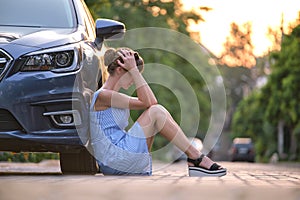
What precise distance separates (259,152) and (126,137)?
142 feet

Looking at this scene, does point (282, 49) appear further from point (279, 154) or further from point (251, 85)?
point (251, 85)

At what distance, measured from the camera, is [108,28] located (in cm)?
751

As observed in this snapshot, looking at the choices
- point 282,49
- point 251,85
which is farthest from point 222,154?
point 282,49

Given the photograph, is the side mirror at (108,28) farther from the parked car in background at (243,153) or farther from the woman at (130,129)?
the parked car in background at (243,153)

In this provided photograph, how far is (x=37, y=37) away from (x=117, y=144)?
1227 mm

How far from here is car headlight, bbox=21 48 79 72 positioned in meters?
7.00

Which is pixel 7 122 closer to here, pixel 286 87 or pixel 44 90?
pixel 44 90

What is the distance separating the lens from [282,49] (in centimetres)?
4191

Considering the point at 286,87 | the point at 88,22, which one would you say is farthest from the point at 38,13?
the point at 286,87

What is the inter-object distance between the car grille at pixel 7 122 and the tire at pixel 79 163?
3.25ft

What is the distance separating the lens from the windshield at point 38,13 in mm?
7684

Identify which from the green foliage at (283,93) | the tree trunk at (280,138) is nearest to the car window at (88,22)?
the green foliage at (283,93)

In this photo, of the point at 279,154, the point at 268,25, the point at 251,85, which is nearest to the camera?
the point at 279,154

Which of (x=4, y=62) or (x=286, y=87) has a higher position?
(x=286, y=87)
